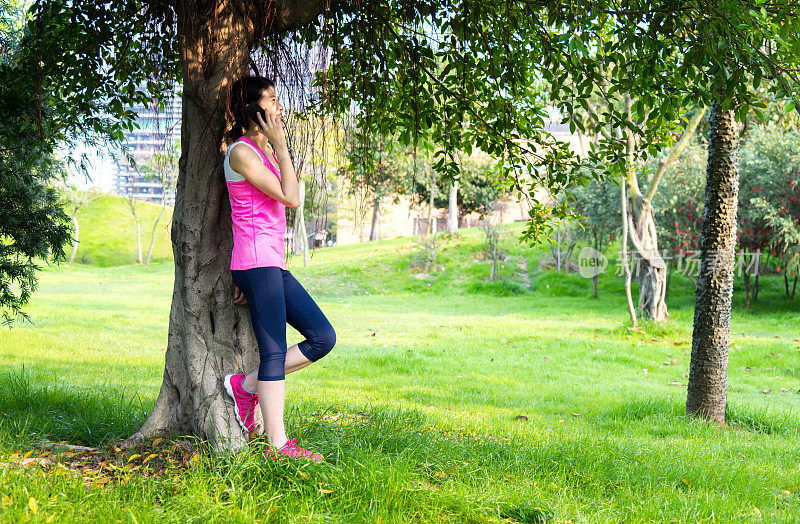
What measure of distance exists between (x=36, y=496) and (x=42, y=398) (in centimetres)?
261

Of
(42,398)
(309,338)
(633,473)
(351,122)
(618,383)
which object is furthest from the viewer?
(618,383)

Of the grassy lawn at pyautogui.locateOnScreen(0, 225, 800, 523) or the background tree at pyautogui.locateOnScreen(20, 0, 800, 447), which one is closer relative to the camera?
the grassy lawn at pyautogui.locateOnScreen(0, 225, 800, 523)

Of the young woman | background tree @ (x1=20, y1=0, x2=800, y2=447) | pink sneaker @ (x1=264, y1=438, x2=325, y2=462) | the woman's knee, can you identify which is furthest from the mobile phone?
pink sneaker @ (x1=264, y1=438, x2=325, y2=462)

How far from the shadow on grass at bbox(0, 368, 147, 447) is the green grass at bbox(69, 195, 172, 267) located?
39106mm

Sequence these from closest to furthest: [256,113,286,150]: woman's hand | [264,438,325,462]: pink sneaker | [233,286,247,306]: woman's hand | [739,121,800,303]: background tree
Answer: [264,438,325,462]: pink sneaker → [256,113,286,150]: woman's hand → [233,286,247,306]: woman's hand → [739,121,800,303]: background tree

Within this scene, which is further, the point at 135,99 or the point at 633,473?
the point at 135,99

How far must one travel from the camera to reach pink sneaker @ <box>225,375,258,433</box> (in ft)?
12.0

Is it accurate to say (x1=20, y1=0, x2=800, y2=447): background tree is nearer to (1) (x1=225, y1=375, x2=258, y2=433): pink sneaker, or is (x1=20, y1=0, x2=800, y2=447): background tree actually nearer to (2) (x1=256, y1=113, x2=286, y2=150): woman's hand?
(1) (x1=225, y1=375, x2=258, y2=433): pink sneaker

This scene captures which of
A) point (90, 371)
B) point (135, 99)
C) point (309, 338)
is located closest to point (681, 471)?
point (309, 338)

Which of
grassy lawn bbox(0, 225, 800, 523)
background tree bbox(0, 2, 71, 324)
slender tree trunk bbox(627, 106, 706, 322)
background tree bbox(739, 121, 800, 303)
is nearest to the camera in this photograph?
grassy lawn bbox(0, 225, 800, 523)

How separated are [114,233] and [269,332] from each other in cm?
4794

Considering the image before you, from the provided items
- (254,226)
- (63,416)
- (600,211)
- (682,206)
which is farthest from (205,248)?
(600,211)

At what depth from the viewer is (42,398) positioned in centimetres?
512

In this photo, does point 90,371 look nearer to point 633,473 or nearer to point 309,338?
point 309,338
